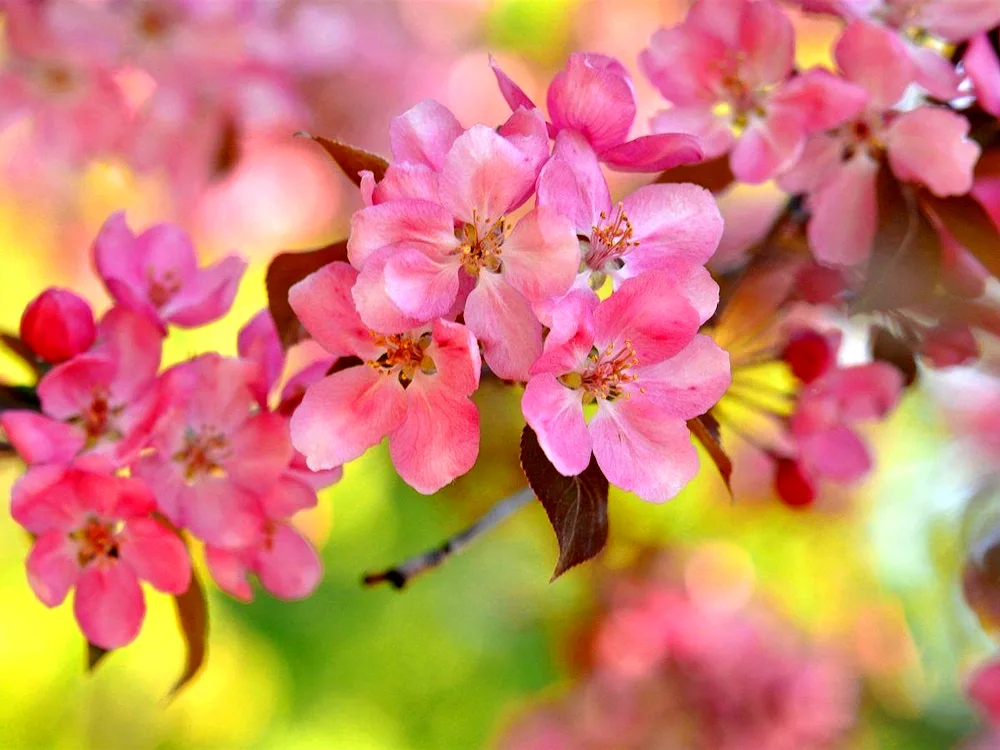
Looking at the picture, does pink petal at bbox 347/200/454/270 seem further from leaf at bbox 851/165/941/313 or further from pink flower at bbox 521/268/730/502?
leaf at bbox 851/165/941/313

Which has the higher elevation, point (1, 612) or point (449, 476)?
point (449, 476)

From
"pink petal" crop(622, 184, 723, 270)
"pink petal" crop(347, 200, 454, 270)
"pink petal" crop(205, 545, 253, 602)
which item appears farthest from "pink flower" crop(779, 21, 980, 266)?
"pink petal" crop(205, 545, 253, 602)

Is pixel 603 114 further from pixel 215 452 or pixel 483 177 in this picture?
pixel 215 452

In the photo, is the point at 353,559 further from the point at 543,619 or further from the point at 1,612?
the point at 1,612

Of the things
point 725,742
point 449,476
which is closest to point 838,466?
point 449,476

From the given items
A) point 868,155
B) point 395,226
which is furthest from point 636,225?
point 868,155

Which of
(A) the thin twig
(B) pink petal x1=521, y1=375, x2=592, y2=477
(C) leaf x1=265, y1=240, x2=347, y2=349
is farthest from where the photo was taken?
(A) the thin twig
